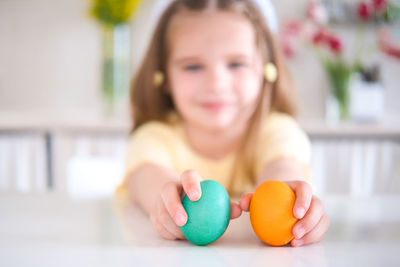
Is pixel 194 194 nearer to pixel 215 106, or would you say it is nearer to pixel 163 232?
pixel 163 232

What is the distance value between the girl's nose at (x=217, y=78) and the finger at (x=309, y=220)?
418 millimetres

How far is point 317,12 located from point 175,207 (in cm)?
206

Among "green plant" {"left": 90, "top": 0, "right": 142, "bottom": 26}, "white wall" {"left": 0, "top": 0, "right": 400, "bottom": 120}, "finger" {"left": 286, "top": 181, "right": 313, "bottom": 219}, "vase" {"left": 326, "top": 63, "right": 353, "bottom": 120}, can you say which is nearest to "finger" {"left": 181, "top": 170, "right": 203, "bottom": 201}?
"finger" {"left": 286, "top": 181, "right": 313, "bottom": 219}

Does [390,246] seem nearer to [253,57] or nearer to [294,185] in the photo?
[294,185]

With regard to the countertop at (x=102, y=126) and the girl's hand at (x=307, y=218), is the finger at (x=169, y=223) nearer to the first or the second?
the girl's hand at (x=307, y=218)

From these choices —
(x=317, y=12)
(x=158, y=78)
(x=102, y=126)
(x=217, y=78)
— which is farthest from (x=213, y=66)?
(x=317, y=12)

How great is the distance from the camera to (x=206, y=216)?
48 centimetres

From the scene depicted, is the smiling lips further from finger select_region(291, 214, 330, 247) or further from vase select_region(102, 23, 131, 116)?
vase select_region(102, 23, 131, 116)

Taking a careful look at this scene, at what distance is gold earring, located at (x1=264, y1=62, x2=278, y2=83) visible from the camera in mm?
1032

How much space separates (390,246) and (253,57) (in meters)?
0.56

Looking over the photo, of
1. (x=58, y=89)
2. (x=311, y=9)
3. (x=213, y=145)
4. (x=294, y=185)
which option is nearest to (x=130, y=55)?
(x=58, y=89)

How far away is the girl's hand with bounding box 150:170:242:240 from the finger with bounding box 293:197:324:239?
0.08 m

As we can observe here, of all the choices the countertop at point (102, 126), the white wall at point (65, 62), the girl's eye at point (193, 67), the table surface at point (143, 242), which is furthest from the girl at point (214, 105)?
the white wall at point (65, 62)

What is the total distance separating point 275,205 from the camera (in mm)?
486
